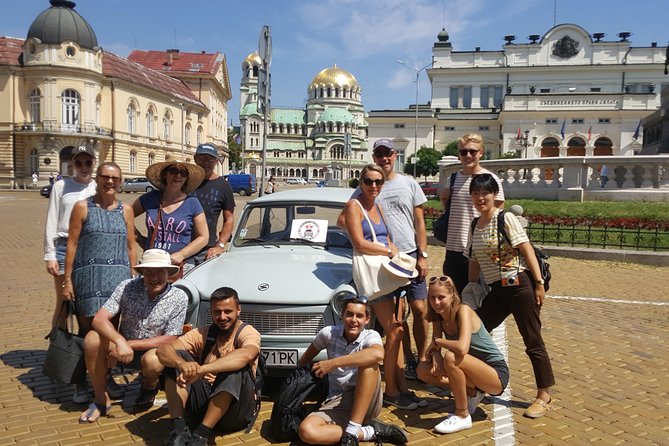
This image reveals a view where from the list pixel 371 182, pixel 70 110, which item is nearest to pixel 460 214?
pixel 371 182

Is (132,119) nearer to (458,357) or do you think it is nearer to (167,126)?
(167,126)

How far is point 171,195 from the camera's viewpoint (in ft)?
16.9

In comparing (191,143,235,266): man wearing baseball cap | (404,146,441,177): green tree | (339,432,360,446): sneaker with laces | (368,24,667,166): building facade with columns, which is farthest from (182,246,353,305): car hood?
(368,24,667,166): building facade with columns

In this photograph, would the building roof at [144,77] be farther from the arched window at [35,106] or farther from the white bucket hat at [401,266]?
the white bucket hat at [401,266]

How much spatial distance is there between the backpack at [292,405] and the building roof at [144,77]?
5421 cm

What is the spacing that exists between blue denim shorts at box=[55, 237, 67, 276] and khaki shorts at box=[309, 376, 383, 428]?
8.83 ft

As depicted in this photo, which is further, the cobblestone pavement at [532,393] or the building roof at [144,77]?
the building roof at [144,77]

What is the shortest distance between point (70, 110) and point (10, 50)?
298 inches

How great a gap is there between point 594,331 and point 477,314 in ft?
10.0

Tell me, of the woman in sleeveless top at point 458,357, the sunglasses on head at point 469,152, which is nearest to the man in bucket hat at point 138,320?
the woman in sleeveless top at point 458,357

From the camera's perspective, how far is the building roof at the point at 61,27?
47.5 meters

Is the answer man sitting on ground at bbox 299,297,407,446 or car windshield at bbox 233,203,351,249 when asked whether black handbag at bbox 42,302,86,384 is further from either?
car windshield at bbox 233,203,351,249

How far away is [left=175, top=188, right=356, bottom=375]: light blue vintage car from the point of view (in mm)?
4504

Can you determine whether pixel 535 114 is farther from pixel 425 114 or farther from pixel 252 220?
pixel 252 220
